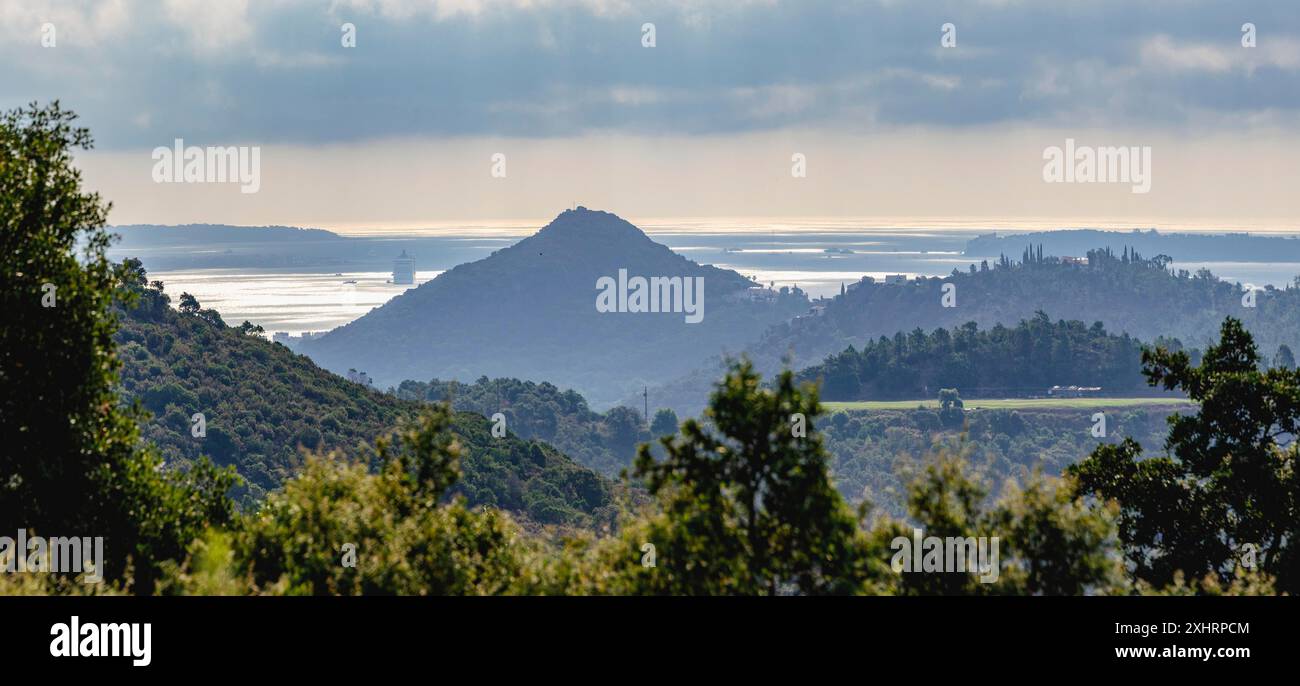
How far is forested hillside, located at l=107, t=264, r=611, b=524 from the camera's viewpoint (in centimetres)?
13238

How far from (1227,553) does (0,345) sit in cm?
3231

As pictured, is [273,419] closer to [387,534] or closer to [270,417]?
[270,417]

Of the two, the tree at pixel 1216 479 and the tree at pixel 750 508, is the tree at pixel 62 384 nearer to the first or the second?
the tree at pixel 750 508

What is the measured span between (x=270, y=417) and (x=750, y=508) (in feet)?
418

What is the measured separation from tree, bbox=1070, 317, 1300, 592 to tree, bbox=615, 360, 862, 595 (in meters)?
15.7

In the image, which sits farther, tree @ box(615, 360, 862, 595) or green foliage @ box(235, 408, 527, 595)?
green foliage @ box(235, 408, 527, 595)

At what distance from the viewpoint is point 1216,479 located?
36.8 meters

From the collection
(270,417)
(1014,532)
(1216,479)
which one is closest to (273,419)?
(270,417)

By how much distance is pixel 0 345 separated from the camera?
96.9 feet
